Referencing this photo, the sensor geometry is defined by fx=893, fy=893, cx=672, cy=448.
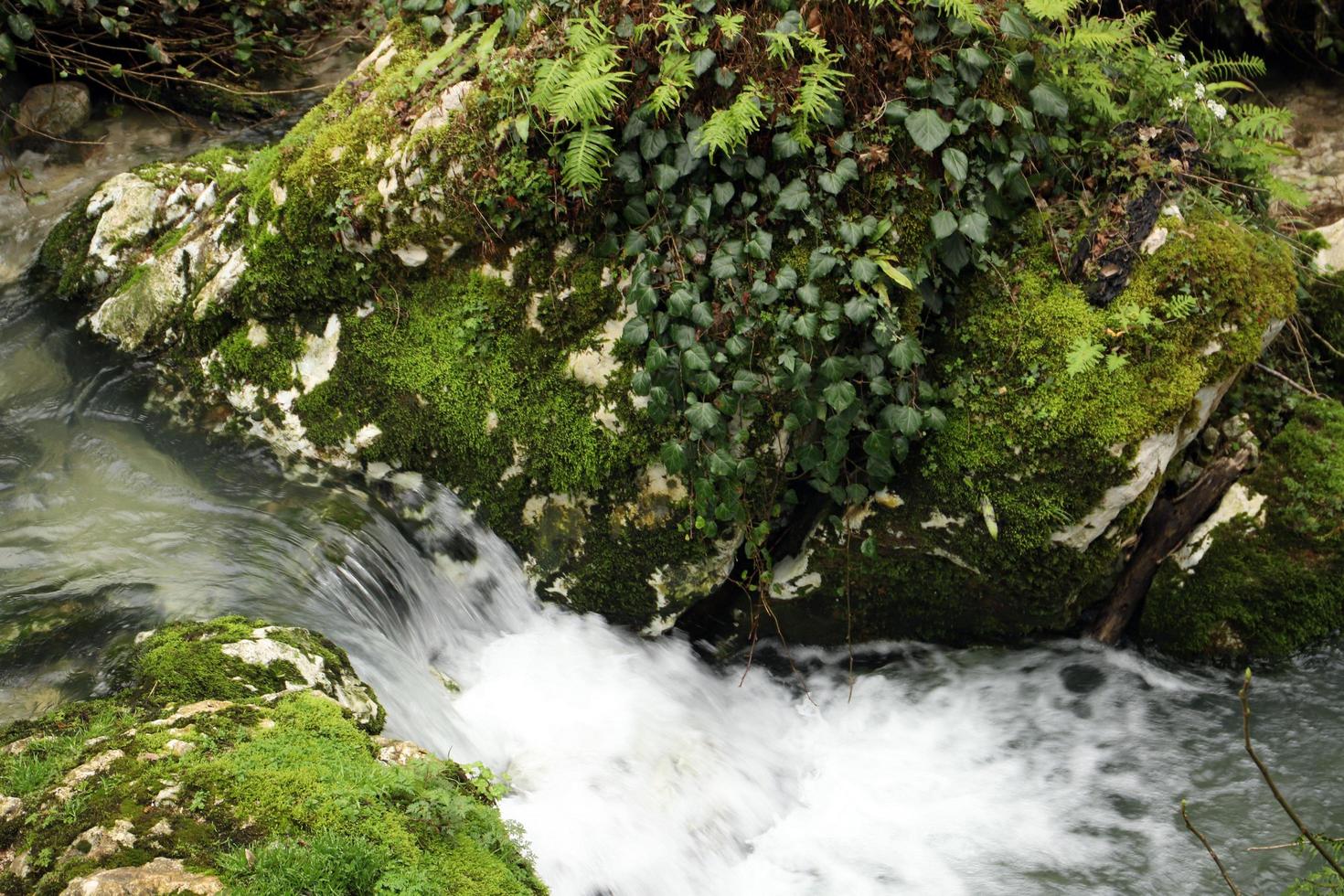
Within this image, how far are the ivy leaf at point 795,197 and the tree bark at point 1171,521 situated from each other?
9.19ft

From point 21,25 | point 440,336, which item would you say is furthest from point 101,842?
point 21,25

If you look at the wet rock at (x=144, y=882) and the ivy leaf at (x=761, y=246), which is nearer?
the wet rock at (x=144, y=882)

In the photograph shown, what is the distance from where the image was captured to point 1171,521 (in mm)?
5355

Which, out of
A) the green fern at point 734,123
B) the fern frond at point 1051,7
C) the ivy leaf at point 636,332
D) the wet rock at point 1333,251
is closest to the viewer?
the fern frond at point 1051,7

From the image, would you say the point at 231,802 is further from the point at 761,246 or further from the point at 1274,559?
the point at 1274,559

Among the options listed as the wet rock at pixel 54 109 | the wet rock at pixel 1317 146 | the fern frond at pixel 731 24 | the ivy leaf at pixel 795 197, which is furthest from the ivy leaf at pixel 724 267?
the wet rock at pixel 54 109

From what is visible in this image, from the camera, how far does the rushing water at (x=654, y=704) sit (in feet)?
14.8

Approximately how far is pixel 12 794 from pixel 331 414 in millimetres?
3285

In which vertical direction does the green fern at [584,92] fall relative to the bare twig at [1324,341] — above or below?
below

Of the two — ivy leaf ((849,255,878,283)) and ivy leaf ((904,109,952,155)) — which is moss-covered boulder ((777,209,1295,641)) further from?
ivy leaf ((904,109,952,155))

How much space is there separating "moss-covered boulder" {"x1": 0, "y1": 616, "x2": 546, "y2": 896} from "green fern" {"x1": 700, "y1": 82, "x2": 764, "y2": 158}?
308 centimetres

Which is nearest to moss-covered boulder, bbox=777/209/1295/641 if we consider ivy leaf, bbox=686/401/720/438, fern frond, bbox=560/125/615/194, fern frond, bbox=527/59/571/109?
ivy leaf, bbox=686/401/720/438

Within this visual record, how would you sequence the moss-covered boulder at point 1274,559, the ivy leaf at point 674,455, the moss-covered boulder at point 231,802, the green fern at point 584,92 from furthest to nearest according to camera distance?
the moss-covered boulder at point 1274,559 < the ivy leaf at point 674,455 < the green fern at point 584,92 < the moss-covered boulder at point 231,802

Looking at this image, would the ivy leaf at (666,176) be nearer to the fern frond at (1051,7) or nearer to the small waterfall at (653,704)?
the fern frond at (1051,7)
